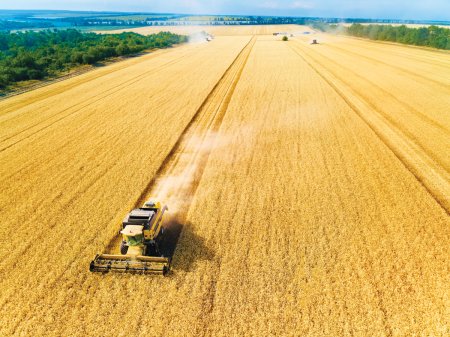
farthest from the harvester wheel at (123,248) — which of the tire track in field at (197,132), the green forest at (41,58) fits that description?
the green forest at (41,58)

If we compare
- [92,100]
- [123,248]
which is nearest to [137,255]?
[123,248]

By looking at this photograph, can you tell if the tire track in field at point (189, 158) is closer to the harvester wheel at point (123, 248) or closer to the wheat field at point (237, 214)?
the wheat field at point (237, 214)

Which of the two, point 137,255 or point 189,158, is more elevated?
point 137,255

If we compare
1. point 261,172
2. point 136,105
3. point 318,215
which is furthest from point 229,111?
point 318,215

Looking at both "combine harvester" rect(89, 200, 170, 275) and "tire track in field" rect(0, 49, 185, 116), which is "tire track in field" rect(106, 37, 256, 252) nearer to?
"combine harvester" rect(89, 200, 170, 275)

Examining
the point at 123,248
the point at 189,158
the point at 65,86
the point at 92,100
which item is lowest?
the point at 65,86

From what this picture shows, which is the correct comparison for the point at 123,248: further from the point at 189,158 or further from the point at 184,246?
the point at 189,158

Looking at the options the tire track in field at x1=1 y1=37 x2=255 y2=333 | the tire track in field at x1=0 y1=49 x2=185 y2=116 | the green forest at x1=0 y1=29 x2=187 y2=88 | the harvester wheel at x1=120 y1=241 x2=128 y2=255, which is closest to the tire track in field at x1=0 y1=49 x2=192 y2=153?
the tire track in field at x1=0 y1=49 x2=185 y2=116

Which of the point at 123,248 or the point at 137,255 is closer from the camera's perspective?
the point at 137,255
